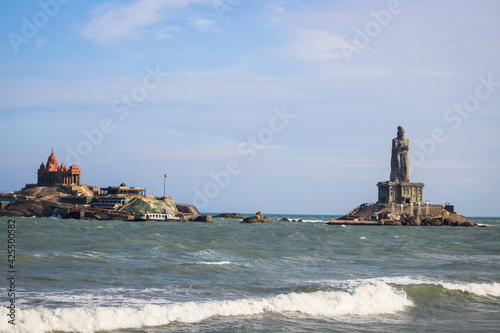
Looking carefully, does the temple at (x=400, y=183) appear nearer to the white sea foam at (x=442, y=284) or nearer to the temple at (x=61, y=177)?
the temple at (x=61, y=177)

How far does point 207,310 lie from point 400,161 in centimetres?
16972

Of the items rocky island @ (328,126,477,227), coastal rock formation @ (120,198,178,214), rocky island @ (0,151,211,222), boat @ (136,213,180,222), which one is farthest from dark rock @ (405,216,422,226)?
coastal rock formation @ (120,198,178,214)

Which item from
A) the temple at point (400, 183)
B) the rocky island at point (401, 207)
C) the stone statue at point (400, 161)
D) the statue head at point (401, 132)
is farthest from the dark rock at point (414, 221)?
the statue head at point (401, 132)

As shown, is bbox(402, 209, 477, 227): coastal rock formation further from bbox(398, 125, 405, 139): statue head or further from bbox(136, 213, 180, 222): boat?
bbox(136, 213, 180, 222): boat

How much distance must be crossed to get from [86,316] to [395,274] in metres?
19.9

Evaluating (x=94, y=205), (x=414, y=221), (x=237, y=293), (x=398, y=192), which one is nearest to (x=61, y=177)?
(x=94, y=205)

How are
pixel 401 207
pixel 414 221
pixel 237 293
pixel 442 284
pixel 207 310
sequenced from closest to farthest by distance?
pixel 207 310
pixel 237 293
pixel 442 284
pixel 414 221
pixel 401 207

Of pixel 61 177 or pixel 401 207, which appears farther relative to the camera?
pixel 61 177

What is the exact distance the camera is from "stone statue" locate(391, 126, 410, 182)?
18173 centimetres

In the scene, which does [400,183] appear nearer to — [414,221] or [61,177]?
[414,221]

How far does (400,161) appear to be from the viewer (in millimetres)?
182500

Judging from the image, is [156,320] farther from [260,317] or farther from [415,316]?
[415,316]

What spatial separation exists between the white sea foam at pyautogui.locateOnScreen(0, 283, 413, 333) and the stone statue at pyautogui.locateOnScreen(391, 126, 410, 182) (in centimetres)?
16071

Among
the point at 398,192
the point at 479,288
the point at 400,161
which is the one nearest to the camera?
the point at 479,288
